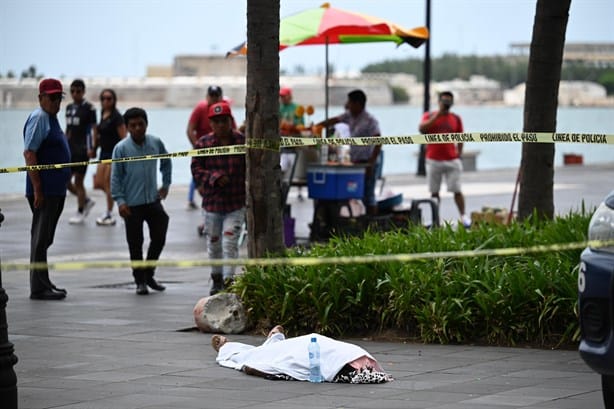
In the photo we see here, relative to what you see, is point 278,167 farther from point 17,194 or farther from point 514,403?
point 17,194

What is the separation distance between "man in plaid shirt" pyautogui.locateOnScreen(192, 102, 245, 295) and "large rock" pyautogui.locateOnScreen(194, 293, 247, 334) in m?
1.78

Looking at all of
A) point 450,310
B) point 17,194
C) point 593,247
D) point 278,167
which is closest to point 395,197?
point 278,167

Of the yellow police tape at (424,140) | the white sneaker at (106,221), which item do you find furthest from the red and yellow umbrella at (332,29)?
the yellow police tape at (424,140)

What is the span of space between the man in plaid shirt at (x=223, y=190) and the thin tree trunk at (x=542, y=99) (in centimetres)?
266

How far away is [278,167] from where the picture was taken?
10812 millimetres

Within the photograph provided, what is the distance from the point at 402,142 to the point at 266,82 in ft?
4.61

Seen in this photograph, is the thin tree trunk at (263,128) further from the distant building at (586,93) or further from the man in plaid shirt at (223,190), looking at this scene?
the distant building at (586,93)

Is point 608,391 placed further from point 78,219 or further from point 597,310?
point 78,219

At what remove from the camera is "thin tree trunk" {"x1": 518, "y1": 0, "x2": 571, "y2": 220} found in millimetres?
12586

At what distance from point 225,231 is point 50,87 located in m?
2.02

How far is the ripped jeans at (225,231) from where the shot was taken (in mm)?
12125

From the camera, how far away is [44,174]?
12.2 meters

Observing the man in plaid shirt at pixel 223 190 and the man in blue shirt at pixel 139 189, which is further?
the man in blue shirt at pixel 139 189

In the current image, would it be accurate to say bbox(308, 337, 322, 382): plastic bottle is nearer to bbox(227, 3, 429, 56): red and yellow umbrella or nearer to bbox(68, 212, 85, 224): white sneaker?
bbox(227, 3, 429, 56): red and yellow umbrella
